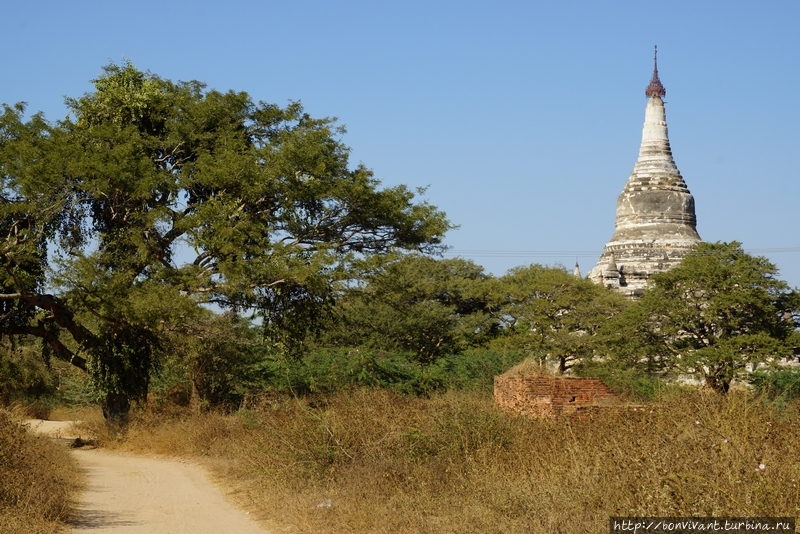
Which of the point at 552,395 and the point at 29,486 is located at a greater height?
the point at 552,395

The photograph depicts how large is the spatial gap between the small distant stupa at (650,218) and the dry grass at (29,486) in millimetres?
33848

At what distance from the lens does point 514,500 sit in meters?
8.16

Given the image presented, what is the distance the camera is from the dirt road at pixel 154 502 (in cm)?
970

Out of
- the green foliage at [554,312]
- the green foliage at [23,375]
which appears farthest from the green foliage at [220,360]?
the green foliage at [554,312]

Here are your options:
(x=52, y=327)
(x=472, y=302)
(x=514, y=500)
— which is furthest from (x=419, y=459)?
(x=472, y=302)

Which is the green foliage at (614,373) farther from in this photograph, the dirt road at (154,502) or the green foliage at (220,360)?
the dirt road at (154,502)

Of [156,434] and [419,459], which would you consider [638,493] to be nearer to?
[419,459]

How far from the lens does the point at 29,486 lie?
31.7 ft

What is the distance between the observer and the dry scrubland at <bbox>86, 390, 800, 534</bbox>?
6910 mm

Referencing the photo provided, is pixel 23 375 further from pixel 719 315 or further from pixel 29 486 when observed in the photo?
pixel 29 486

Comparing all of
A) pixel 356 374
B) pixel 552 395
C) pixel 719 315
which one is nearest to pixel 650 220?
pixel 719 315

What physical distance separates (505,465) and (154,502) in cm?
439

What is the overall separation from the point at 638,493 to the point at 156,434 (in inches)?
520

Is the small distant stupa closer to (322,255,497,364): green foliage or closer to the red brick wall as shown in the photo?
(322,255,497,364): green foliage
